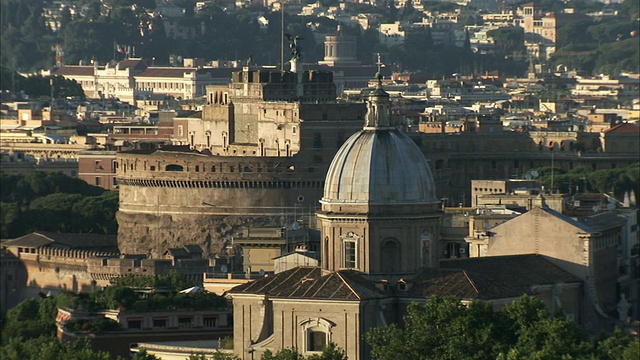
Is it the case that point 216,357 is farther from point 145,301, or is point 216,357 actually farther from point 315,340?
point 145,301

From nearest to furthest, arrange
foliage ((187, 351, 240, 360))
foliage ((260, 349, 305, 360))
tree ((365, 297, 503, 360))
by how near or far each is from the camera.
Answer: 1. tree ((365, 297, 503, 360))
2. foliage ((260, 349, 305, 360))
3. foliage ((187, 351, 240, 360))

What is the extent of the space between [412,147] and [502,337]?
6987mm

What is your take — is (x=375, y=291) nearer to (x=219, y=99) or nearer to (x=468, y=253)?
(x=468, y=253)

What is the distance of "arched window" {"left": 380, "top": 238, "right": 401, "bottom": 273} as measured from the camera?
72562 millimetres

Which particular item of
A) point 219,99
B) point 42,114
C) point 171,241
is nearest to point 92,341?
point 171,241

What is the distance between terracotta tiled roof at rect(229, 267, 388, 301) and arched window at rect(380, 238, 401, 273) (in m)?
0.69

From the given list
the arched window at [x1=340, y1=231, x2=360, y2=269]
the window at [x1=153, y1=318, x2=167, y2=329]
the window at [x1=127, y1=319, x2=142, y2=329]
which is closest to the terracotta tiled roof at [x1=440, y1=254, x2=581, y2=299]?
the arched window at [x1=340, y1=231, x2=360, y2=269]

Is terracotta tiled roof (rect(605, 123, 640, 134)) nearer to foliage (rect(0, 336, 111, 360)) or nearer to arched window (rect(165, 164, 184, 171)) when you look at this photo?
arched window (rect(165, 164, 184, 171))

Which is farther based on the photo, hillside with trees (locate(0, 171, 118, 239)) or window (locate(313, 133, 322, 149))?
hillside with trees (locate(0, 171, 118, 239))

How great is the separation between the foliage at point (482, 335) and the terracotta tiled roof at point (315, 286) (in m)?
1.81

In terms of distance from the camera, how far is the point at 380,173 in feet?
237

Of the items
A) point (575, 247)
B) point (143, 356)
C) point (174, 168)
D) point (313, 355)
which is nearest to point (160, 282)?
point (575, 247)

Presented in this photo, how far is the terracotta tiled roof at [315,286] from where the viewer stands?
70.7m

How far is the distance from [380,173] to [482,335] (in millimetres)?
6240
